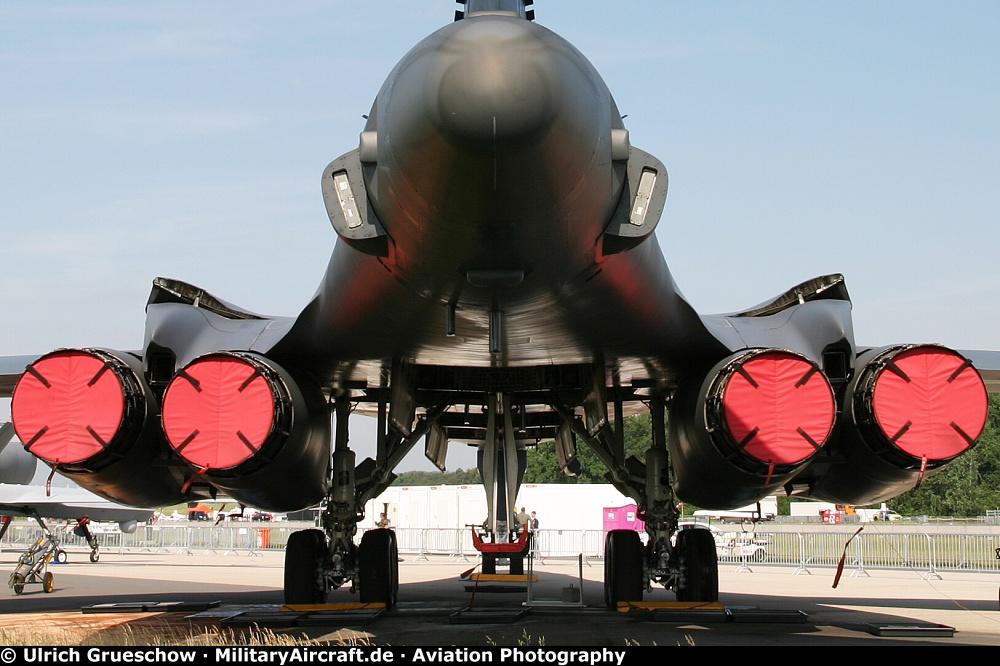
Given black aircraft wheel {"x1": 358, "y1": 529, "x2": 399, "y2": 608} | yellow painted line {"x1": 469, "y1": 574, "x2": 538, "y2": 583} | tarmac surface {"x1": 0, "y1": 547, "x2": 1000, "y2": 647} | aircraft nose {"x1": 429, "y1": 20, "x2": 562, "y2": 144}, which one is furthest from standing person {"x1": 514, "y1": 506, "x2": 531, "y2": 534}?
aircraft nose {"x1": 429, "y1": 20, "x2": 562, "y2": 144}

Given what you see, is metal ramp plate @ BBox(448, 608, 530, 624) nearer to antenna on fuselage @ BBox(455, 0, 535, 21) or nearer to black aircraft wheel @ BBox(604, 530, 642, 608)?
black aircraft wheel @ BBox(604, 530, 642, 608)

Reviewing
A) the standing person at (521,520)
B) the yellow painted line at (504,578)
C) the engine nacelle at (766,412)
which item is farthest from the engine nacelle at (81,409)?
the yellow painted line at (504,578)

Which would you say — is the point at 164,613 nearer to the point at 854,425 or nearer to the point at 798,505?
the point at 854,425

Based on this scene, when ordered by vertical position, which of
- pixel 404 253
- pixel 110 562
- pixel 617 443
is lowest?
pixel 110 562

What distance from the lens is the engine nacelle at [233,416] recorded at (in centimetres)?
648

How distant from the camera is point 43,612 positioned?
972 centimetres

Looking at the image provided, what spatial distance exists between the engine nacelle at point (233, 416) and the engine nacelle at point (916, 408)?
387cm

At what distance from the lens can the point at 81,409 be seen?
6562mm

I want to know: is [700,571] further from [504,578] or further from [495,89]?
[495,89]

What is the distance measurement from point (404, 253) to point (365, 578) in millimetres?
4339

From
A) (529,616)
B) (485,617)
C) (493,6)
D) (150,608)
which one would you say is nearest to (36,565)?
(150,608)

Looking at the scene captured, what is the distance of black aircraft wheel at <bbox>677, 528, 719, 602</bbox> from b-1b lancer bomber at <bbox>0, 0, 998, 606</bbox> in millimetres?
25
